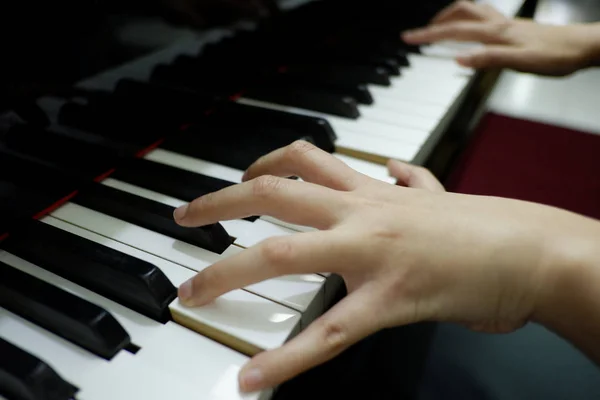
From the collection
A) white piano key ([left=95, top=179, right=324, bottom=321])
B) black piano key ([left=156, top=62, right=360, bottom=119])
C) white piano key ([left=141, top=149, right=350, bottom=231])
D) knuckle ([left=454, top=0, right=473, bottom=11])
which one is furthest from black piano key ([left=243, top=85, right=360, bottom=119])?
knuckle ([left=454, top=0, right=473, bottom=11])

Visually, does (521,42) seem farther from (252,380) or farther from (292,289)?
(252,380)

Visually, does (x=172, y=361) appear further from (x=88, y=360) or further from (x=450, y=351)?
(x=450, y=351)

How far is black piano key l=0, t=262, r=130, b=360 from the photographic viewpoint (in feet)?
1.65

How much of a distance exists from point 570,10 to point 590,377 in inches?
182

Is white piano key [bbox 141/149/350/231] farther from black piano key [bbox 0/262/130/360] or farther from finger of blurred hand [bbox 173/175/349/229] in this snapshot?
black piano key [bbox 0/262/130/360]

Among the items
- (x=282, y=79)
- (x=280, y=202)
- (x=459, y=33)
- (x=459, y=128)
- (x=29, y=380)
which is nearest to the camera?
(x=29, y=380)

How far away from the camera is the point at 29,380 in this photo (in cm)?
45

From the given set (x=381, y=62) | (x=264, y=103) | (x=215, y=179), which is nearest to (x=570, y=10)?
(x=381, y=62)

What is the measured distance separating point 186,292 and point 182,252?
104 mm

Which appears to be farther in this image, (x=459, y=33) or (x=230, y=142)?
(x=459, y=33)

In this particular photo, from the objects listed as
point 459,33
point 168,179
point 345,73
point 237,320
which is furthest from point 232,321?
point 459,33

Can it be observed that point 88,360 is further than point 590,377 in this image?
No

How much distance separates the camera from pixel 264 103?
40.9 inches

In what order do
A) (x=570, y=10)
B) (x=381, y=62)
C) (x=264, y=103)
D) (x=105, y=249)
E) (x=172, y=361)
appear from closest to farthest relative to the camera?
(x=172, y=361) → (x=105, y=249) → (x=264, y=103) → (x=381, y=62) → (x=570, y=10)
